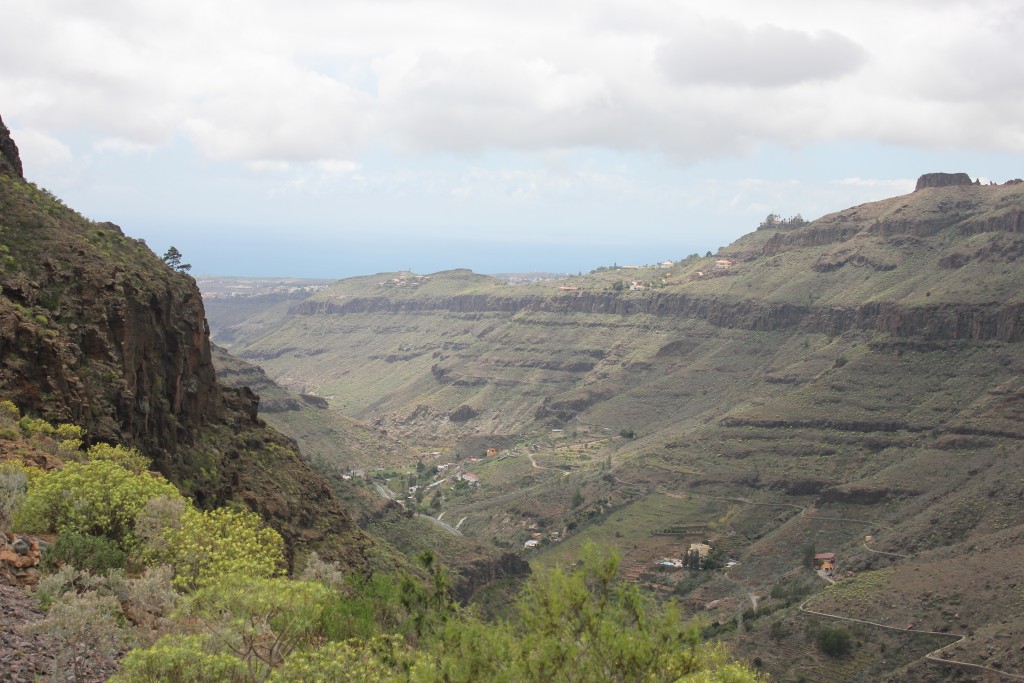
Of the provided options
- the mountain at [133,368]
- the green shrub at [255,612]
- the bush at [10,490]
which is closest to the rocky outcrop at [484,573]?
the mountain at [133,368]

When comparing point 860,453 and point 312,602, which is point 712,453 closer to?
point 860,453

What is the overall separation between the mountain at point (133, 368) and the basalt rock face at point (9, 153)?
0.32 feet

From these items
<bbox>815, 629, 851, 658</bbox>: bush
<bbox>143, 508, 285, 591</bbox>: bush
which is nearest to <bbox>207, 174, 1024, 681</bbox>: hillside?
<bbox>815, 629, 851, 658</bbox>: bush

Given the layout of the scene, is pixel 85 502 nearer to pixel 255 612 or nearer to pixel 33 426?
pixel 255 612

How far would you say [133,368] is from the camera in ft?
179

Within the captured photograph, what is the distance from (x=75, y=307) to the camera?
173 ft

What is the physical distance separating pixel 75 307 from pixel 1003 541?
7058cm

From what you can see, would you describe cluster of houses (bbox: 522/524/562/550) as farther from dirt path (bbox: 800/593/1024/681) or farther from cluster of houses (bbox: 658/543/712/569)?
dirt path (bbox: 800/593/1024/681)

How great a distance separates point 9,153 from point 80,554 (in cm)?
4018

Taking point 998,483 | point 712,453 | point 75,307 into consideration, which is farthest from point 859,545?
point 75,307

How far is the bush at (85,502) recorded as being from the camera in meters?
36.3

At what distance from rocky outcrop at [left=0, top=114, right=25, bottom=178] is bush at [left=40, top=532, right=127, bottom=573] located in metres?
36.9

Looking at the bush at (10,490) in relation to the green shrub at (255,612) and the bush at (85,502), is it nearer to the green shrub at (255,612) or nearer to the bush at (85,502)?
the bush at (85,502)

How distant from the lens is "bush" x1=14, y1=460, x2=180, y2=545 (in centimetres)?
3628
